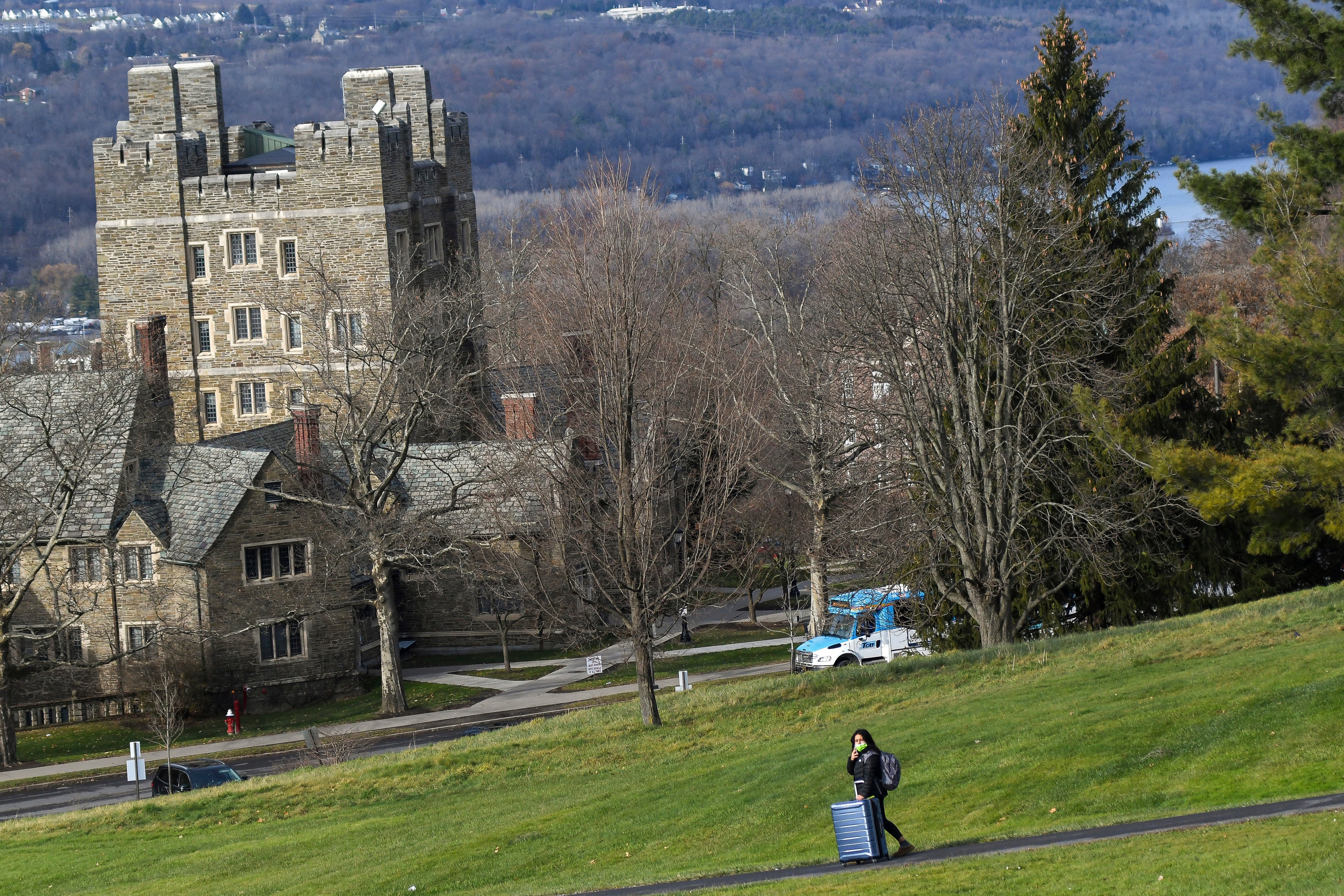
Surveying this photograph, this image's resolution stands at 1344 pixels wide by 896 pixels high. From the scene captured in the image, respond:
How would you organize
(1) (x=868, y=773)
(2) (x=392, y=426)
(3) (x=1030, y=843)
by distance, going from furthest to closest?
(2) (x=392, y=426), (1) (x=868, y=773), (3) (x=1030, y=843)

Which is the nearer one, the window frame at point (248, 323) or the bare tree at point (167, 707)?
the bare tree at point (167, 707)

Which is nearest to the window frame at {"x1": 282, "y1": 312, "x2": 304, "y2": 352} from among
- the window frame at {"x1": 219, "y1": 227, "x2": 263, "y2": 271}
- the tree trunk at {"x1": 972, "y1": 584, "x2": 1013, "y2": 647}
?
the window frame at {"x1": 219, "y1": 227, "x2": 263, "y2": 271}

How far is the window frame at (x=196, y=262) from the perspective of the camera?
62.4 m

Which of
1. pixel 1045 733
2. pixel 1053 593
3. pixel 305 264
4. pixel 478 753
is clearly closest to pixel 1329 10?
pixel 1053 593

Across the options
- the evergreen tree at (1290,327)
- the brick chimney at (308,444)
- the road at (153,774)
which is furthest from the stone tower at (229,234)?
the evergreen tree at (1290,327)

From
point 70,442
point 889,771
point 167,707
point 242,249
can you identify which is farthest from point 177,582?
point 889,771

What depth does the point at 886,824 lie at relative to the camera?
686 inches

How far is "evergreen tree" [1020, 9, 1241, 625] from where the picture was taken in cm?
3572

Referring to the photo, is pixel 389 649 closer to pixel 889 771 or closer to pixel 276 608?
pixel 276 608

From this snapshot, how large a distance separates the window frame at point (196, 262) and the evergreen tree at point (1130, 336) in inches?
1434

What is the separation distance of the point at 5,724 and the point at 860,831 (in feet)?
98.2

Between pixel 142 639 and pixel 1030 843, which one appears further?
pixel 142 639

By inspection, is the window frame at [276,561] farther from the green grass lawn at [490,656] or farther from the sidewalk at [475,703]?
the green grass lawn at [490,656]

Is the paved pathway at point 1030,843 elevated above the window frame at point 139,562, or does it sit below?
below
